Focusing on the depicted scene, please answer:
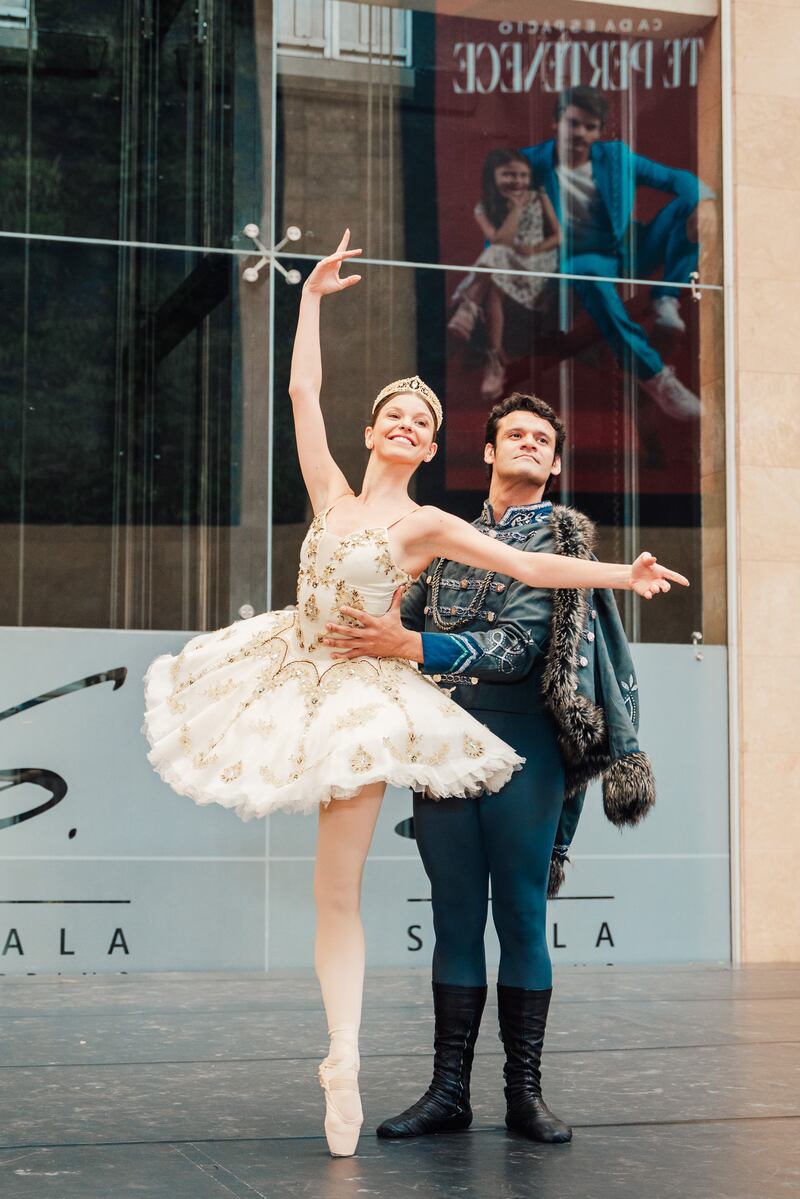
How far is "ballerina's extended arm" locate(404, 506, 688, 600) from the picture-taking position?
4059 millimetres

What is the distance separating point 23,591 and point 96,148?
260cm

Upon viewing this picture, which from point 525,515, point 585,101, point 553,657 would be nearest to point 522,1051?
point 553,657

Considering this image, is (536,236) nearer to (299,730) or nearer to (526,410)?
(526,410)

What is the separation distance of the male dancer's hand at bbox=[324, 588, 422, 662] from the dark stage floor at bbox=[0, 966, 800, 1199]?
1.30 metres

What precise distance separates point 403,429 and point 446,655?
2.18 ft

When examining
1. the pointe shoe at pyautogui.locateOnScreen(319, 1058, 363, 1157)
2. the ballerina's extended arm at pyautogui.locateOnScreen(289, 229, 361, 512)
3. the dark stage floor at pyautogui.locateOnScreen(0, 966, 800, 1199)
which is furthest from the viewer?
the ballerina's extended arm at pyautogui.locateOnScreen(289, 229, 361, 512)

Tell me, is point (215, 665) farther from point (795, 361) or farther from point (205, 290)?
point (795, 361)

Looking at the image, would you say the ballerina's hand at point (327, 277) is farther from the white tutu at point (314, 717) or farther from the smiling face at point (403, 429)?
the white tutu at point (314, 717)

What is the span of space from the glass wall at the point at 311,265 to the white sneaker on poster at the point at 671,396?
0.02m

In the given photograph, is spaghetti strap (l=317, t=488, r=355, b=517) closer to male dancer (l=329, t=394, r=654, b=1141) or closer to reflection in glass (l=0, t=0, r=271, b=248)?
male dancer (l=329, t=394, r=654, b=1141)

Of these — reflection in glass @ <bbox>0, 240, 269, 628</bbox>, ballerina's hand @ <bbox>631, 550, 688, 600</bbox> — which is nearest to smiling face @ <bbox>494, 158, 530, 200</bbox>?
reflection in glass @ <bbox>0, 240, 269, 628</bbox>

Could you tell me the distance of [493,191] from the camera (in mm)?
9438

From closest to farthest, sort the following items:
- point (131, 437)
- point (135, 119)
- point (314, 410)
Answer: point (314, 410), point (131, 437), point (135, 119)

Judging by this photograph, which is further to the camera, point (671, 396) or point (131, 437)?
point (671, 396)
